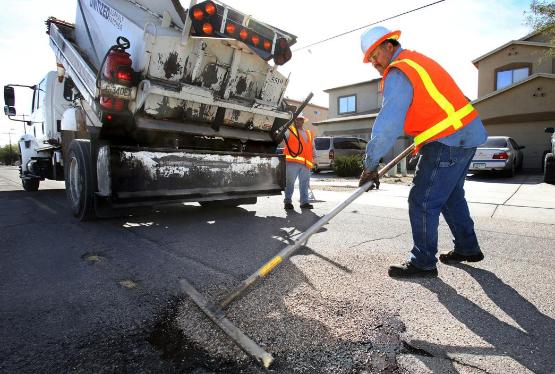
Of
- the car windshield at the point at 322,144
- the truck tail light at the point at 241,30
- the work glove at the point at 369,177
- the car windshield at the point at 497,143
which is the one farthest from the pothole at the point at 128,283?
the car windshield at the point at 322,144

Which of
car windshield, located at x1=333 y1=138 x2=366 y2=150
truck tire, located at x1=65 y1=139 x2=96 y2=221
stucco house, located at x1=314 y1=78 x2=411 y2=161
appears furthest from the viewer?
stucco house, located at x1=314 y1=78 x2=411 y2=161

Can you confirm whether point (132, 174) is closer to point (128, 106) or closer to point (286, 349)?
point (128, 106)

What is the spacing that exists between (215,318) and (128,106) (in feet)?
10.4

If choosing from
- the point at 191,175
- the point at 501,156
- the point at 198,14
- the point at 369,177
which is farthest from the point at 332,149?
the point at 369,177

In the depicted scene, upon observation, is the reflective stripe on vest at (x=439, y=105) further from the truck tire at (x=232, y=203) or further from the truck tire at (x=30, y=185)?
the truck tire at (x=30, y=185)

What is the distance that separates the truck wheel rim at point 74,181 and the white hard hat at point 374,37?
3.90m

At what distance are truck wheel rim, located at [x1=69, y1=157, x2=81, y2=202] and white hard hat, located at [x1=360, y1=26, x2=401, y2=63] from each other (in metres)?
3.90

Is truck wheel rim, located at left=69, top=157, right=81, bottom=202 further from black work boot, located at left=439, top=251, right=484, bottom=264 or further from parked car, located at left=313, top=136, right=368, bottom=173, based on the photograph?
parked car, located at left=313, top=136, right=368, bottom=173

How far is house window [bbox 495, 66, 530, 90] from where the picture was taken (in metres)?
18.5

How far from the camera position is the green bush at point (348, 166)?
563 inches

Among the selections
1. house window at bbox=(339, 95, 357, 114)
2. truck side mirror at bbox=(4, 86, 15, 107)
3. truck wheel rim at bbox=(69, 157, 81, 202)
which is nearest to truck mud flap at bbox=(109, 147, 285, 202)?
truck wheel rim at bbox=(69, 157, 81, 202)

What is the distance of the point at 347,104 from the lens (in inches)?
964

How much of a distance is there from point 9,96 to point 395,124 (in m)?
9.27

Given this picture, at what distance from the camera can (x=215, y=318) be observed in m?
2.12
